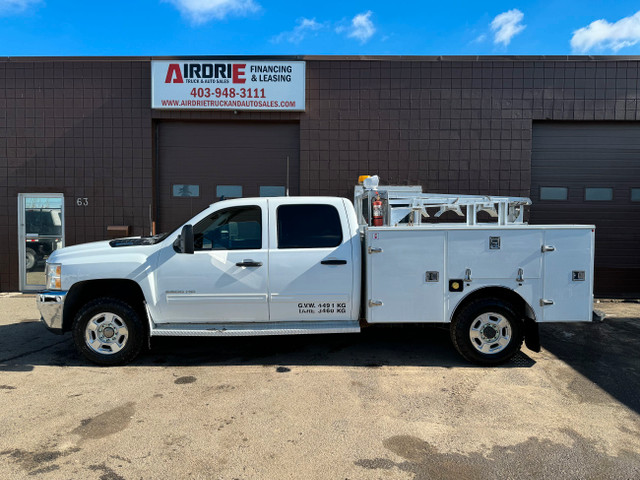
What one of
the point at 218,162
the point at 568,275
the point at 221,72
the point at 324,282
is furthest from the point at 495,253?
the point at 221,72

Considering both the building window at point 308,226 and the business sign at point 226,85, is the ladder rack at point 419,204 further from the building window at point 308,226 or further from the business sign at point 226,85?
the business sign at point 226,85

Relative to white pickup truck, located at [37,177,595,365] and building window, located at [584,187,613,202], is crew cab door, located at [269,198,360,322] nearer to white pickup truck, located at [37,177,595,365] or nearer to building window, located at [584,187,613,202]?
white pickup truck, located at [37,177,595,365]

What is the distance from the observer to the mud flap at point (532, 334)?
16.3ft

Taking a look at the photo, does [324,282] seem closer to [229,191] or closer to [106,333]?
[106,333]

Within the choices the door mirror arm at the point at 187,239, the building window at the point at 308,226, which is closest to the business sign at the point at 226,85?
the building window at the point at 308,226

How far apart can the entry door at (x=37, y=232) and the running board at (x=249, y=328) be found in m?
6.33

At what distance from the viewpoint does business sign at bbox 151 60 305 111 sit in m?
9.23

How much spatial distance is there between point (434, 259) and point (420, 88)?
5.84 meters

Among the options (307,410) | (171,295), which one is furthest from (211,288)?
(307,410)

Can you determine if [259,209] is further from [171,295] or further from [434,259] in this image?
[434,259]

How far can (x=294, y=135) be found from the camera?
31.8ft

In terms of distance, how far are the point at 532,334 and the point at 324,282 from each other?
254cm

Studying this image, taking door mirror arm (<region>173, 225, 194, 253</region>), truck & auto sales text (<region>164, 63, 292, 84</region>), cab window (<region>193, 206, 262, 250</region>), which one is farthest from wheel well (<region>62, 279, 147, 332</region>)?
truck & auto sales text (<region>164, 63, 292, 84</region>)

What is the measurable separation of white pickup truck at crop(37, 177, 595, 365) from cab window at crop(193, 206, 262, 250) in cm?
1
